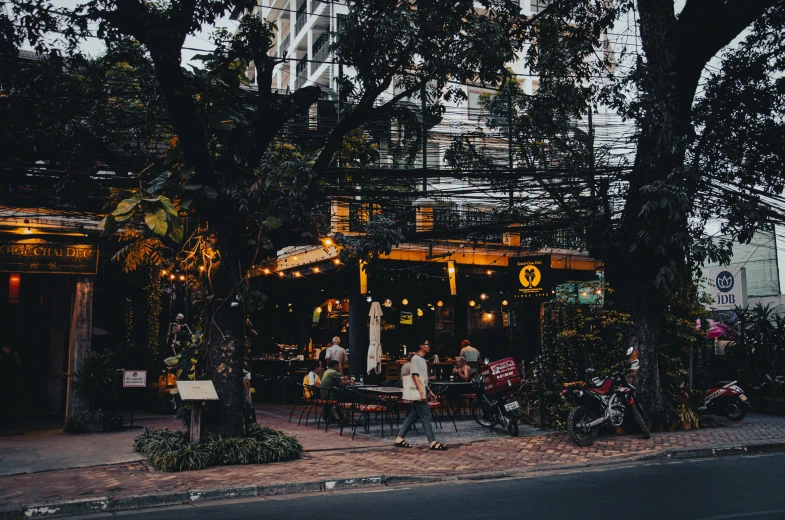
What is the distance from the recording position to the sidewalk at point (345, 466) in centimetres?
840

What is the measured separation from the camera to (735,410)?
1566cm

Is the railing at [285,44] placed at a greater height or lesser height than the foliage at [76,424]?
greater

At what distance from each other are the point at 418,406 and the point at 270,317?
1748 centimetres

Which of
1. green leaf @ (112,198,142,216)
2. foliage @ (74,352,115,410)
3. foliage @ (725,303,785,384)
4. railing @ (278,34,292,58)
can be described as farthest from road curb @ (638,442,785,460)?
railing @ (278,34,292,58)

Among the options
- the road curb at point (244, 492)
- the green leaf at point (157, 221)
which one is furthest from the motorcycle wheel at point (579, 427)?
the green leaf at point (157, 221)

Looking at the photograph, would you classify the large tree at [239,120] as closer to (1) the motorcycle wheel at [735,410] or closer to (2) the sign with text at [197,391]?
(2) the sign with text at [197,391]

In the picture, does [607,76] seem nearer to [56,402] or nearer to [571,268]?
[571,268]

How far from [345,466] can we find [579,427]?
4.46 meters

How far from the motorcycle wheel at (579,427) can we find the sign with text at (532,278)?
2.85 metres

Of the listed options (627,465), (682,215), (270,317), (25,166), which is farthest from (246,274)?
(270,317)

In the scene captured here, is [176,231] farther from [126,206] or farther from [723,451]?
[723,451]

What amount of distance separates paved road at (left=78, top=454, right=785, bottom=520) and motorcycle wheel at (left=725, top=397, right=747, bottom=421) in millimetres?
6302

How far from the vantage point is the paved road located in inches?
278

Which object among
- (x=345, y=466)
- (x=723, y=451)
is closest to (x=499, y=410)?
(x=723, y=451)
